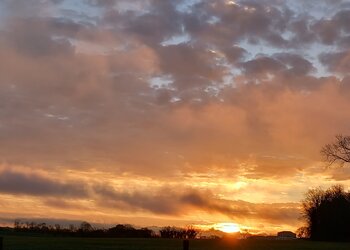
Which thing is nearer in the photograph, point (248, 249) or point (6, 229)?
point (248, 249)

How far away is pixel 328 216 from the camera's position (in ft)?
359

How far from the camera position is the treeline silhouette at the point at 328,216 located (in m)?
108

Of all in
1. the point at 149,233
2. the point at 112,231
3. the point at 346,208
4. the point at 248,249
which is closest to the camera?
the point at 248,249

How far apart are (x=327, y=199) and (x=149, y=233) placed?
40304 millimetres

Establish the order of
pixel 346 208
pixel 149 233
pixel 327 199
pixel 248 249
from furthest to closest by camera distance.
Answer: pixel 327 199 < pixel 346 208 < pixel 149 233 < pixel 248 249

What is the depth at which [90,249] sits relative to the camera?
47.6 m

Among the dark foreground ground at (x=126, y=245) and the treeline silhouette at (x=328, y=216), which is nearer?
the dark foreground ground at (x=126, y=245)

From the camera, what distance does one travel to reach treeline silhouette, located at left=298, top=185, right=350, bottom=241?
108 meters

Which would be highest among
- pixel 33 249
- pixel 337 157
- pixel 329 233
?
pixel 337 157

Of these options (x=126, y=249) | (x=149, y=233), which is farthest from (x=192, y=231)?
(x=126, y=249)

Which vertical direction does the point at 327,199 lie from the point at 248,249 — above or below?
above

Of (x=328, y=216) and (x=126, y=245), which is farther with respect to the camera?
(x=328, y=216)

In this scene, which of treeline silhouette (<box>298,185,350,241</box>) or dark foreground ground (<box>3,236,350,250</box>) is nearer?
dark foreground ground (<box>3,236,350,250</box>)

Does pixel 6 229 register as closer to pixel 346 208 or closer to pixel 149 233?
pixel 149 233
